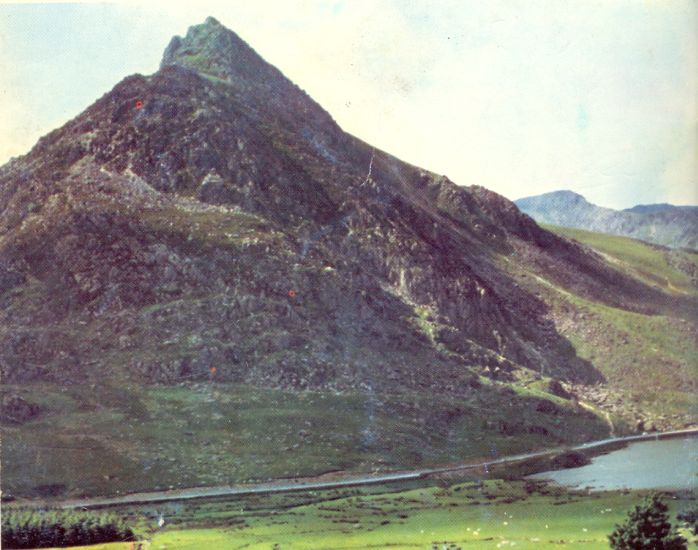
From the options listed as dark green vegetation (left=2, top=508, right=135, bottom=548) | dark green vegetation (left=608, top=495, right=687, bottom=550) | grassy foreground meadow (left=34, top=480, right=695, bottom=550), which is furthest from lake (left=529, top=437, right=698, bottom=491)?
dark green vegetation (left=2, top=508, right=135, bottom=548)

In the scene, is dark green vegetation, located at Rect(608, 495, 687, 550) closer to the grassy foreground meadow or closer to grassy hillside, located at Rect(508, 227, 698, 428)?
the grassy foreground meadow

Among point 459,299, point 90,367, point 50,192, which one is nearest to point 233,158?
point 50,192

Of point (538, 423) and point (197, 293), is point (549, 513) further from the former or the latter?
point (197, 293)

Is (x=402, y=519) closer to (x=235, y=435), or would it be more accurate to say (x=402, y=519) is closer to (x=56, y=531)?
(x=56, y=531)

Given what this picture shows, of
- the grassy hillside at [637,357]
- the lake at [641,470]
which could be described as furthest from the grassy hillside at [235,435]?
the grassy hillside at [637,357]

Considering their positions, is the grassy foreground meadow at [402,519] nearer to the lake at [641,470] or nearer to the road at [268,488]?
the road at [268,488]

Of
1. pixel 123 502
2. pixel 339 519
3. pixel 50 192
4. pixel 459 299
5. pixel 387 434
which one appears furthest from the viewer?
pixel 459 299
